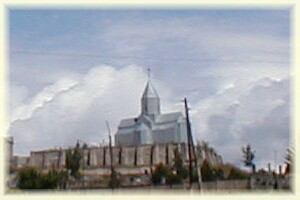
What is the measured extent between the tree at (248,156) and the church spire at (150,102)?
479 millimetres

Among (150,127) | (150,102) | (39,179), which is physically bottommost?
(39,179)

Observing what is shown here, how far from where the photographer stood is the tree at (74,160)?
3711mm

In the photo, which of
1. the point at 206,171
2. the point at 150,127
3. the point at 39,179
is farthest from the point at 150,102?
the point at 39,179

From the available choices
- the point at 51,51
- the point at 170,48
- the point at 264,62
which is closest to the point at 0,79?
the point at 51,51

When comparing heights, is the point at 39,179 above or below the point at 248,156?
below

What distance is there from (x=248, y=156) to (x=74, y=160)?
2.90ft

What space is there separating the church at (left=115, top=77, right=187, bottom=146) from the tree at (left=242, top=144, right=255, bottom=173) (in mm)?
308

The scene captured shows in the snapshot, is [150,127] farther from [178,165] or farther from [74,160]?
[74,160]

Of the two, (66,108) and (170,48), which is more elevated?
(170,48)

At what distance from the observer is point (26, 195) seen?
3.64 meters

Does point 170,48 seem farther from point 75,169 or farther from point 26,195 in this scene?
point 26,195

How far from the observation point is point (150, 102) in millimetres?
3734

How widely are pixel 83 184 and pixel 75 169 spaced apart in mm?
96

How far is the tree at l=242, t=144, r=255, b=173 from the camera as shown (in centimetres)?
365
